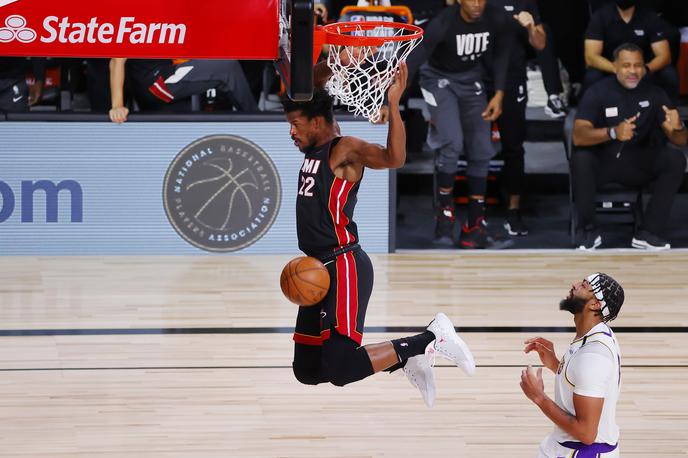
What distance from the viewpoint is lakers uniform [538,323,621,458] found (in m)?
4.57

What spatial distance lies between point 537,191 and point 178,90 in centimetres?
422

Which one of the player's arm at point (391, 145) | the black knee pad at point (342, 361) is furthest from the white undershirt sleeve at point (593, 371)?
the black knee pad at point (342, 361)

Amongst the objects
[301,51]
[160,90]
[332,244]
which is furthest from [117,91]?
[301,51]

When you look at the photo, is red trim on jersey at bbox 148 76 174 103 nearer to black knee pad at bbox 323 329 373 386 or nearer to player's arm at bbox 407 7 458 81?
player's arm at bbox 407 7 458 81

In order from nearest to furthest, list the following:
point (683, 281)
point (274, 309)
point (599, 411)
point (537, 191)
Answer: point (599, 411) → point (274, 309) → point (683, 281) → point (537, 191)

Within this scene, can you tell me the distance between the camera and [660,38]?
11.5m

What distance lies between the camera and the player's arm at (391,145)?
5.32 meters

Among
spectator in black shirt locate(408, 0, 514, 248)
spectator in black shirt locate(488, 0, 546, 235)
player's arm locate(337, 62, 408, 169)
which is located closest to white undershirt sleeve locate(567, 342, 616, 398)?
player's arm locate(337, 62, 408, 169)

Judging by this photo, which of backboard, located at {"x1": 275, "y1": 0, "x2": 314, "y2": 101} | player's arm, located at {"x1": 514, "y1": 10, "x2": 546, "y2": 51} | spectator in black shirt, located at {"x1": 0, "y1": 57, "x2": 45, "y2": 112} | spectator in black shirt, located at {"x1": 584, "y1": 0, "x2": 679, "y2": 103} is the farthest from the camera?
spectator in black shirt, located at {"x1": 584, "y1": 0, "x2": 679, "y2": 103}

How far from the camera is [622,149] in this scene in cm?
1088

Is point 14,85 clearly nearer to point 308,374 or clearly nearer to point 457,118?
point 457,118

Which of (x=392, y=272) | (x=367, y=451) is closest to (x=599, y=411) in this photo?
(x=367, y=451)

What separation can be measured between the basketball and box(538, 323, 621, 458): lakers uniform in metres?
1.48

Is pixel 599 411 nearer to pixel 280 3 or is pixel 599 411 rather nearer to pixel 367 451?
pixel 367 451
